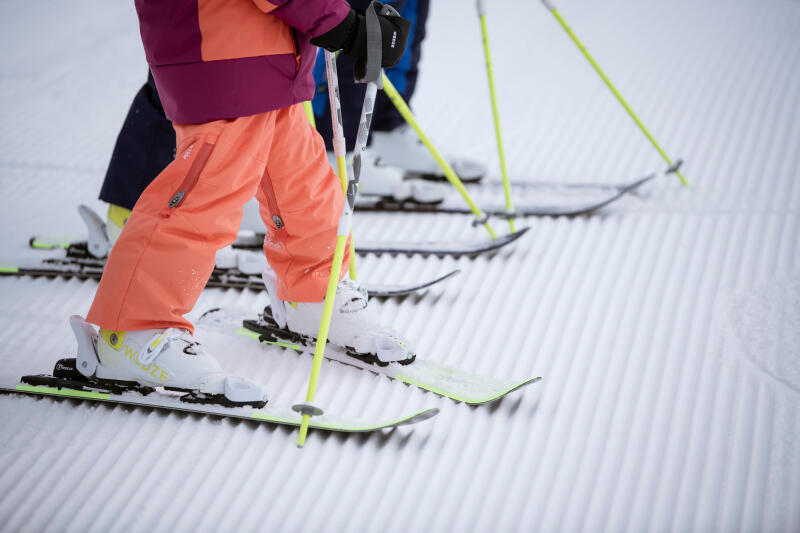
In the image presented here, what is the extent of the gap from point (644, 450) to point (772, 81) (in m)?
2.34

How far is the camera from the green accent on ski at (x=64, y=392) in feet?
4.83

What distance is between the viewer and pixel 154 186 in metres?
1.26

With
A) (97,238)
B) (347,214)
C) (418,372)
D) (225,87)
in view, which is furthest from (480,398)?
(97,238)

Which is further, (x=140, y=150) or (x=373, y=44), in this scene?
(x=140, y=150)

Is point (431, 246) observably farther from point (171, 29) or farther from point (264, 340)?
point (171, 29)

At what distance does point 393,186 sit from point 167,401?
4.20 ft

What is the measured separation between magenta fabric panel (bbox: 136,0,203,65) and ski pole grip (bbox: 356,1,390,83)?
0.31 m

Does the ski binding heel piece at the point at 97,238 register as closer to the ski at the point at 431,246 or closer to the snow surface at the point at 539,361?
the snow surface at the point at 539,361

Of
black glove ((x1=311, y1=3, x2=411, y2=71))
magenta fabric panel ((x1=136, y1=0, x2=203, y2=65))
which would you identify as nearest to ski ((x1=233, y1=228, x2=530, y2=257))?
black glove ((x1=311, y1=3, x2=411, y2=71))

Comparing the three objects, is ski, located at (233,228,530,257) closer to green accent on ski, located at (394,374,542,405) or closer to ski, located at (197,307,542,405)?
ski, located at (197,307,542,405)

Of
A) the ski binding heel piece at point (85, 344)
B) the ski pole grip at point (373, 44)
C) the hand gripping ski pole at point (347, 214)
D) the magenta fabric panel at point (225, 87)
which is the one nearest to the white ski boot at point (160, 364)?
the ski binding heel piece at point (85, 344)

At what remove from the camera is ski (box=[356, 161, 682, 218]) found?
2314 millimetres

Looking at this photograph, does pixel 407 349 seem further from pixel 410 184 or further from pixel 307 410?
pixel 410 184

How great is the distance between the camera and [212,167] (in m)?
1.23
